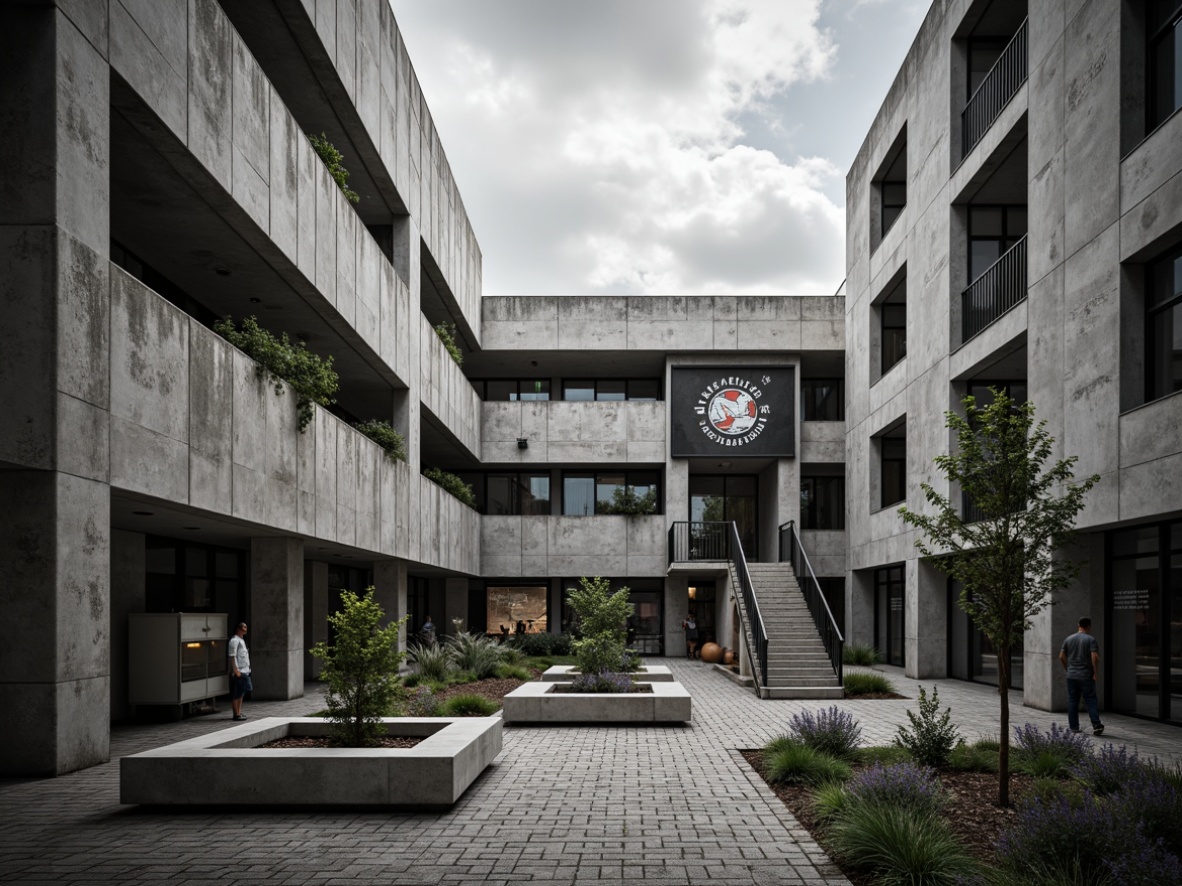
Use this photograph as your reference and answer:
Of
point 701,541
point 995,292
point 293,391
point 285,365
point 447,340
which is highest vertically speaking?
point 447,340

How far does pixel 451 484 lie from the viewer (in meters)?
30.6

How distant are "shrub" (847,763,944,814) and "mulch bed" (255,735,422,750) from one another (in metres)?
4.75

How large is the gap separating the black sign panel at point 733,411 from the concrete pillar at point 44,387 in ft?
83.7

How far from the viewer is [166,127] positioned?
1191 cm

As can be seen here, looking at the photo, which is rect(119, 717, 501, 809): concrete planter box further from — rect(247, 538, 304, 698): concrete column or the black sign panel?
the black sign panel

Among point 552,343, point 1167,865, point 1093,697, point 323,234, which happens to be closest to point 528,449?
point 552,343

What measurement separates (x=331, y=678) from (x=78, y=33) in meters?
7.50

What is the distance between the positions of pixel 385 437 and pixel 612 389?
16.3 meters

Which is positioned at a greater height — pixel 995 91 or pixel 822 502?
pixel 995 91

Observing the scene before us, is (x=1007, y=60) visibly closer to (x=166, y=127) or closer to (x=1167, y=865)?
(x=166, y=127)

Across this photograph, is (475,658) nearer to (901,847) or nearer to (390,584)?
(390,584)

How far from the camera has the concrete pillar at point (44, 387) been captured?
32.5ft

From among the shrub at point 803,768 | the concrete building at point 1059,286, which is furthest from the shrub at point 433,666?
the shrub at point 803,768

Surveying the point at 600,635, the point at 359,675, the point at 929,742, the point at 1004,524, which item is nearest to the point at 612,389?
the point at 600,635
